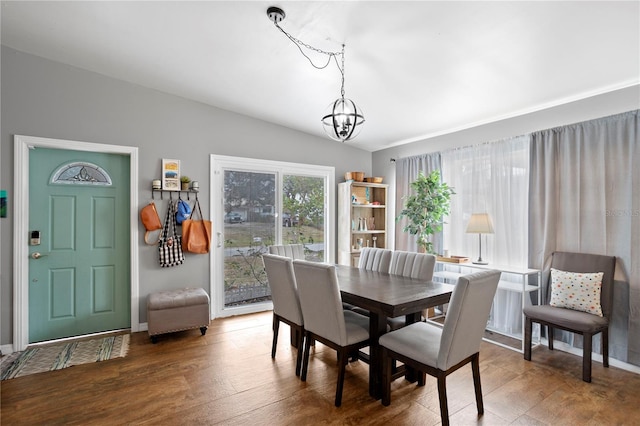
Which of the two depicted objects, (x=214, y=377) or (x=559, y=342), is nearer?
(x=214, y=377)

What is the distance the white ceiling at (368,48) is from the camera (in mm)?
2221

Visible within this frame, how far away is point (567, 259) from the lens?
3.15 m

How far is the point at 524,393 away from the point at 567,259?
143 cm

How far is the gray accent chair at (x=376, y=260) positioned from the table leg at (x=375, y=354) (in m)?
0.96

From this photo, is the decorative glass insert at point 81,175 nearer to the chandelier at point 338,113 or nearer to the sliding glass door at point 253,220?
the sliding glass door at point 253,220

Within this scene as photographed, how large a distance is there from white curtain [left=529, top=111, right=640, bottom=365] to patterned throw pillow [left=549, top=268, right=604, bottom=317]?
0.79 ft

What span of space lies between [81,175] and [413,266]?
3.64 metres

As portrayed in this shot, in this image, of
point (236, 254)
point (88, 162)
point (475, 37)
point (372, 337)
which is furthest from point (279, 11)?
point (236, 254)

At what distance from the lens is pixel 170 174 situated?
3906 millimetres

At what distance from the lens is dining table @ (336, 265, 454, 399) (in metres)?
2.17

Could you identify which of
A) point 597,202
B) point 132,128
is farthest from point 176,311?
point 597,202

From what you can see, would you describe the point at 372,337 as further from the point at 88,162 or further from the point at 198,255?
the point at 88,162

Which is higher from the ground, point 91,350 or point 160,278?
point 160,278

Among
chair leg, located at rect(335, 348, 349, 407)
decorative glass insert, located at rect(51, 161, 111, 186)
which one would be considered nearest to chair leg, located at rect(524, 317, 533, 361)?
chair leg, located at rect(335, 348, 349, 407)
